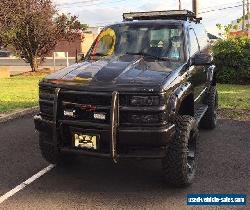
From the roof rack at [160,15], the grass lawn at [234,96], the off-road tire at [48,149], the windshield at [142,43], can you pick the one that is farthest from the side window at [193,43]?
the grass lawn at [234,96]

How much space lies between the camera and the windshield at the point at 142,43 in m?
6.24

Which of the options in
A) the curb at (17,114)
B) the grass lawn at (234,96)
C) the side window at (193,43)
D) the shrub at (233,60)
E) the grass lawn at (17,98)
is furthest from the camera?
the shrub at (233,60)

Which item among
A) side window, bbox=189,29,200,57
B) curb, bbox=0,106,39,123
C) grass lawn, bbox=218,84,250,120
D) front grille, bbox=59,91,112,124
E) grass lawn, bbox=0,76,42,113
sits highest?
side window, bbox=189,29,200,57

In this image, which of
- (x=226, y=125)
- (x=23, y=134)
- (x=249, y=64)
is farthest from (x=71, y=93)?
(x=249, y=64)

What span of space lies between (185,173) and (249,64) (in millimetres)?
12599

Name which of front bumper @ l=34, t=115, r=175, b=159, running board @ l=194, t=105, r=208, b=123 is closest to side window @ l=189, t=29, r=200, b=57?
running board @ l=194, t=105, r=208, b=123

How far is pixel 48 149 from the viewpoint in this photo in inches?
230

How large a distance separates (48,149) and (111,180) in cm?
96

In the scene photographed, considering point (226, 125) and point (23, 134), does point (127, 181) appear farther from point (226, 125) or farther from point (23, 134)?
point (226, 125)

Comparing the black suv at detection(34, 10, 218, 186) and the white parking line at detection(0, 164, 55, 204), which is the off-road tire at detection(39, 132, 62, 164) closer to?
the black suv at detection(34, 10, 218, 186)

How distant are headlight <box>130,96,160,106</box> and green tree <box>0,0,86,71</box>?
16.4m

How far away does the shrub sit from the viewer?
17.0m

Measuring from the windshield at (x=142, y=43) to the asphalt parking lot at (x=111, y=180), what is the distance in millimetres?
1623

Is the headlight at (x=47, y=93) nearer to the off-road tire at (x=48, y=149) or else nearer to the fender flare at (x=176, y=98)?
the off-road tire at (x=48, y=149)
